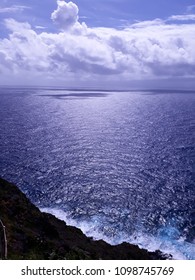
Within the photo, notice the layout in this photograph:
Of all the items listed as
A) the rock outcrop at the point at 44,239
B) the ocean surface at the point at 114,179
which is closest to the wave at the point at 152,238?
the ocean surface at the point at 114,179

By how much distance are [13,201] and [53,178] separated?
72.6ft

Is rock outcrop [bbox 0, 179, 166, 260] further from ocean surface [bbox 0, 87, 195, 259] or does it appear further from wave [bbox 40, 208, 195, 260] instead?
ocean surface [bbox 0, 87, 195, 259]

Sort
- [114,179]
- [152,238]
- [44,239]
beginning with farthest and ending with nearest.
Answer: [114,179], [152,238], [44,239]

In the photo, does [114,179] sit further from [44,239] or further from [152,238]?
[44,239]

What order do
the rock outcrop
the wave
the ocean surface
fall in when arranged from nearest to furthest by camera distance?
the rock outcrop < the wave < the ocean surface

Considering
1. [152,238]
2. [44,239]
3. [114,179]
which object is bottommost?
[152,238]

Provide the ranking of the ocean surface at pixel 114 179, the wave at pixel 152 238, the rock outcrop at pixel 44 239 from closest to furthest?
1. the rock outcrop at pixel 44 239
2. the wave at pixel 152 238
3. the ocean surface at pixel 114 179

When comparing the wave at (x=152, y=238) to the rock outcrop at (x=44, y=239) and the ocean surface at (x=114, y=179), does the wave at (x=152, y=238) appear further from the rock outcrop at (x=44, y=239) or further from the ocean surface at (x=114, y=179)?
the rock outcrop at (x=44, y=239)

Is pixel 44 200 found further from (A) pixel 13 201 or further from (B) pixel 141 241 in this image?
(B) pixel 141 241

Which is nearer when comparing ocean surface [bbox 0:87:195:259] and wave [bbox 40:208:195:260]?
wave [bbox 40:208:195:260]

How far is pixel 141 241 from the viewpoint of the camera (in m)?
55.3

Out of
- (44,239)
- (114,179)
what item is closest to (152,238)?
(44,239)

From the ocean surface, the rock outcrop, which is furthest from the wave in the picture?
the rock outcrop

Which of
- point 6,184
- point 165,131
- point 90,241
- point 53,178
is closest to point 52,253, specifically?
point 90,241
